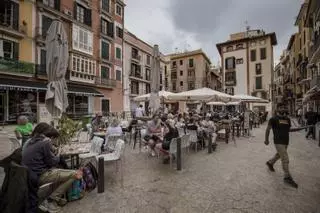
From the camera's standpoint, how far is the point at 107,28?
24.0m

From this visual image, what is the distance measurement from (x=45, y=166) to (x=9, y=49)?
16.3m

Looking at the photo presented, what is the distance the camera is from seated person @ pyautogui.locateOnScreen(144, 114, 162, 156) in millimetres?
6219

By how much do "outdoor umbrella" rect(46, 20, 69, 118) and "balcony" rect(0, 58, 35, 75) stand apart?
11796 millimetres

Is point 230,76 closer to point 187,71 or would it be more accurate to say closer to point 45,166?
point 187,71

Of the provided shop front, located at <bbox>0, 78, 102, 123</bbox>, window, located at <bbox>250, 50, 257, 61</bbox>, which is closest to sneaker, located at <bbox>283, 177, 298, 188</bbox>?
shop front, located at <bbox>0, 78, 102, 123</bbox>

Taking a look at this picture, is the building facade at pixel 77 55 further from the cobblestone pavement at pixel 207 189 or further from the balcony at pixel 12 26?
the cobblestone pavement at pixel 207 189

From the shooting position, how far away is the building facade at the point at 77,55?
14.8m

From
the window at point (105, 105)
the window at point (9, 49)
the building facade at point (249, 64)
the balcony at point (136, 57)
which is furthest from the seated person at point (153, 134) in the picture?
the building facade at point (249, 64)

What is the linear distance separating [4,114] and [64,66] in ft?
42.0

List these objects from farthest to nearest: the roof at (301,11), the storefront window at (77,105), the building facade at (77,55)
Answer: the roof at (301,11), the storefront window at (77,105), the building facade at (77,55)

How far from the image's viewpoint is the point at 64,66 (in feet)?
17.2

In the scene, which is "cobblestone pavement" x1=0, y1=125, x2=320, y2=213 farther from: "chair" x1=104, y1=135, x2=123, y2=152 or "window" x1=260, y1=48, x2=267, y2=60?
"window" x1=260, y1=48, x2=267, y2=60

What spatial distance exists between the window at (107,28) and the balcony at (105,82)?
233 inches

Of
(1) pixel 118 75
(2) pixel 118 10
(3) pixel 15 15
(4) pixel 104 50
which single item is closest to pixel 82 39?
(4) pixel 104 50
